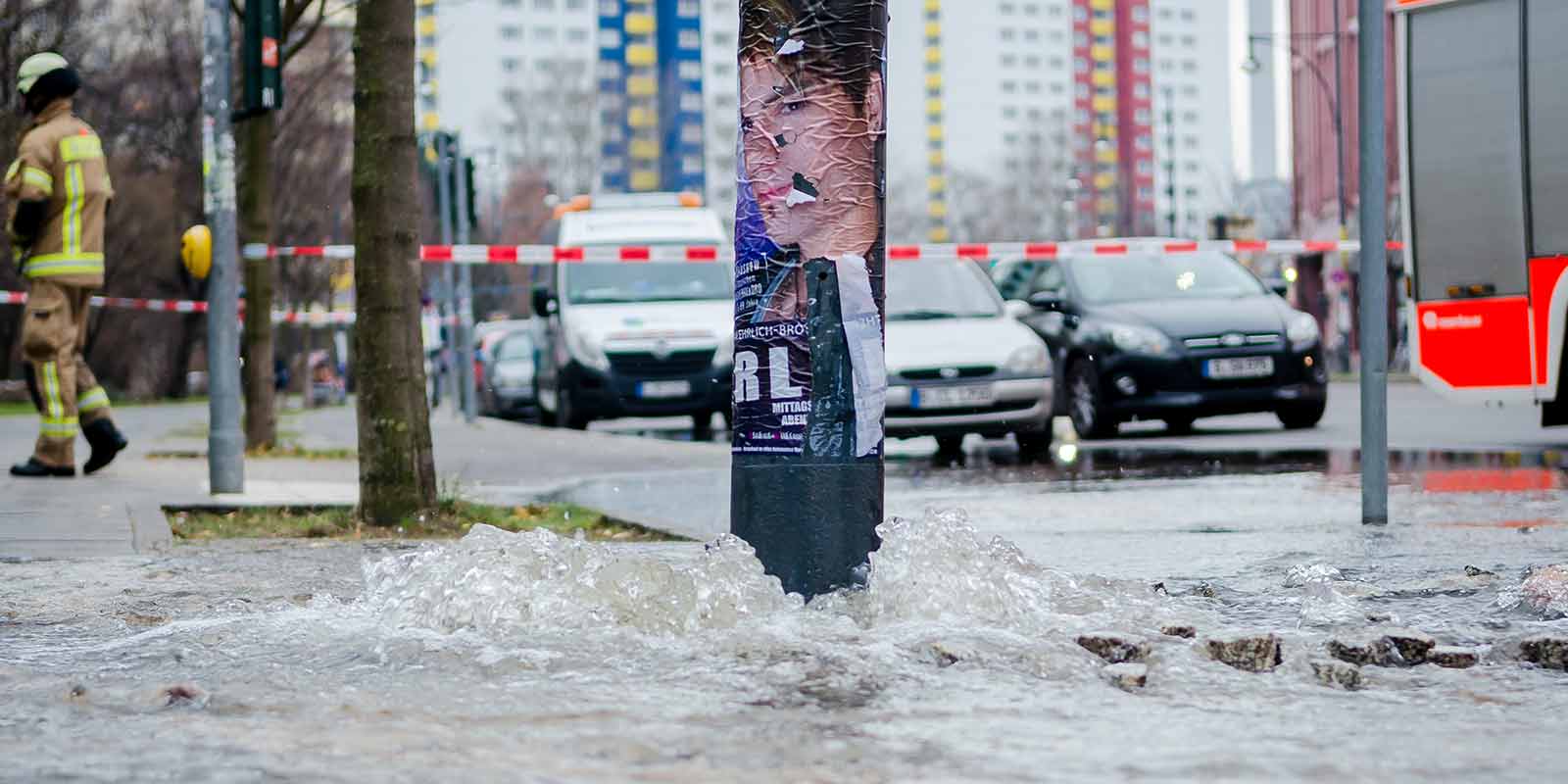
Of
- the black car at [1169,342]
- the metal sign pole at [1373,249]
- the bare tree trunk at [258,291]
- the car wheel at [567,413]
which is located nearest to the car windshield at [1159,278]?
the black car at [1169,342]

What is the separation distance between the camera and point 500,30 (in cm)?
14875

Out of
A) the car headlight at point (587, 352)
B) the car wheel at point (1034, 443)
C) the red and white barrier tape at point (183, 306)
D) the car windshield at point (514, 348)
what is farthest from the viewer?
the car windshield at point (514, 348)

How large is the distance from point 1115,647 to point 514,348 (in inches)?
1146

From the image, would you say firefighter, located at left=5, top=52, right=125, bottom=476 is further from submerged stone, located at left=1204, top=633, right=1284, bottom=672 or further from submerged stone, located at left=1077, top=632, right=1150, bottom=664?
submerged stone, located at left=1204, top=633, right=1284, bottom=672

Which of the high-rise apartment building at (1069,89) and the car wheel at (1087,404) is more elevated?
the high-rise apartment building at (1069,89)

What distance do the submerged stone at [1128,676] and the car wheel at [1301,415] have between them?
12.7m

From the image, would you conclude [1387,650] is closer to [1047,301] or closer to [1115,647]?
[1115,647]

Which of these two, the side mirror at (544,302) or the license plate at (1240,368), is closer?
the license plate at (1240,368)

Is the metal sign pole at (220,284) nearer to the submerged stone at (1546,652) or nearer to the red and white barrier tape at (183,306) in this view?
the red and white barrier tape at (183,306)

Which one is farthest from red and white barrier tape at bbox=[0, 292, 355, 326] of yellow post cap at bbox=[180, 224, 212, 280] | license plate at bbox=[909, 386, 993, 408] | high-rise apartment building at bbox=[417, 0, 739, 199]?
high-rise apartment building at bbox=[417, 0, 739, 199]

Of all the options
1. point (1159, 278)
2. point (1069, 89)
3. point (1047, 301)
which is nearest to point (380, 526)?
point (1047, 301)

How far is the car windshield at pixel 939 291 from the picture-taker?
16.8 metres

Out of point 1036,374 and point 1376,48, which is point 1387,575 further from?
point 1036,374

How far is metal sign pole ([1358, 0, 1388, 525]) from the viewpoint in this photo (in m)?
8.75
